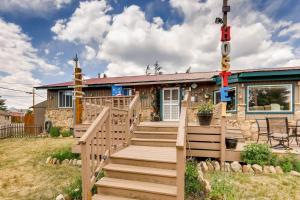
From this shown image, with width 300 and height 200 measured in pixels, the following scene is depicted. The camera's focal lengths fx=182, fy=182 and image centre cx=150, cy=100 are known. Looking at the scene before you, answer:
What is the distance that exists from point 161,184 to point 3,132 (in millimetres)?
13772

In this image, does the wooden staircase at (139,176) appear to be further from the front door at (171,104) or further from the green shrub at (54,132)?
the green shrub at (54,132)

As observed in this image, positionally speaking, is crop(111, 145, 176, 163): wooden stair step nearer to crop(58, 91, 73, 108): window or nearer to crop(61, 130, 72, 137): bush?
crop(61, 130, 72, 137): bush

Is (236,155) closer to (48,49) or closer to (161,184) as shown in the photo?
(161,184)

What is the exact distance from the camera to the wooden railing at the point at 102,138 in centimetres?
306

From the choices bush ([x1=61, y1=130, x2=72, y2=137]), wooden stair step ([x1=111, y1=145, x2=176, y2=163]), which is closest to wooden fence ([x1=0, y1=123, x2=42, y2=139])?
bush ([x1=61, y1=130, x2=72, y2=137])

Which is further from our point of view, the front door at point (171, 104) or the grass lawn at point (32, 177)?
the front door at point (171, 104)

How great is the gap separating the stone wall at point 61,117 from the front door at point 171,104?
694 centimetres

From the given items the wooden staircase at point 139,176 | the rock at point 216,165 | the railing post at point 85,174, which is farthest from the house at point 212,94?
the railing post at point 85,174

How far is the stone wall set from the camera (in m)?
13.1

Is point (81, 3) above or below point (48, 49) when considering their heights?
above

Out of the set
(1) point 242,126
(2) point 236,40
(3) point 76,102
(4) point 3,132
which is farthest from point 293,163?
(4) point 3,132

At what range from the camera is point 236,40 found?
12156 millimetres

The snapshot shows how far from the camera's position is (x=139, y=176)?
348 centimetres

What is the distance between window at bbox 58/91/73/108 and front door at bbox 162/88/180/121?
7.12 metres
